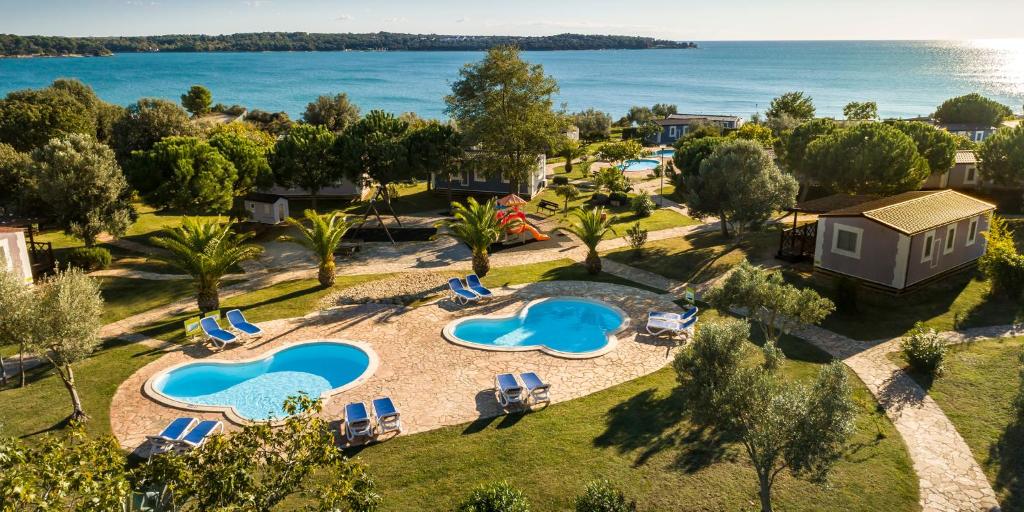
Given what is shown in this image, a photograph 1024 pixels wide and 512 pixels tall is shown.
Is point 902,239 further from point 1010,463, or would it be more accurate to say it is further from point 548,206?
point 548,206

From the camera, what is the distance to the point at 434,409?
1698 centimetres

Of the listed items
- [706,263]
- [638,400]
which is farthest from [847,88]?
[638,400]

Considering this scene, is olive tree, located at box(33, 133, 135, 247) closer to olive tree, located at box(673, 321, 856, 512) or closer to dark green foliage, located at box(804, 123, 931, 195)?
olive tree, located at box(673, 321, 856, 512)

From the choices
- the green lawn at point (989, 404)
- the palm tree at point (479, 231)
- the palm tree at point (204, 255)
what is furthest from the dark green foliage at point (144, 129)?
the green lawn at point (989, 404)

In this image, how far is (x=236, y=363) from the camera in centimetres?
2006

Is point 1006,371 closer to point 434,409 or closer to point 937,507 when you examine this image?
point 937,507

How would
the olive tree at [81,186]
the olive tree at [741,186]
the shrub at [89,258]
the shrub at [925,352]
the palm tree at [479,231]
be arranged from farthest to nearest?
the olive tree at [741,186], the shrub at [89,258], the olive tree at [81,186], the palm tree at [479,231], the shrub at [925,352]

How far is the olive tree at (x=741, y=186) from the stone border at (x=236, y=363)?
60.0ft

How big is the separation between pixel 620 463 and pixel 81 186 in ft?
90.2

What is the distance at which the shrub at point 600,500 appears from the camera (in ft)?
39.3

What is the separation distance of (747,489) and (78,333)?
16624 mm

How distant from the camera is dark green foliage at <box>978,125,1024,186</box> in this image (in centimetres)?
3397

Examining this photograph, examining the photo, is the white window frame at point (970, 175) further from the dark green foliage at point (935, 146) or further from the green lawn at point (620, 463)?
the green lawn at point (620, 463)

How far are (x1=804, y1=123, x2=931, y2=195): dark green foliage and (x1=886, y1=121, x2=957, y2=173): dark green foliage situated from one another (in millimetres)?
3309
